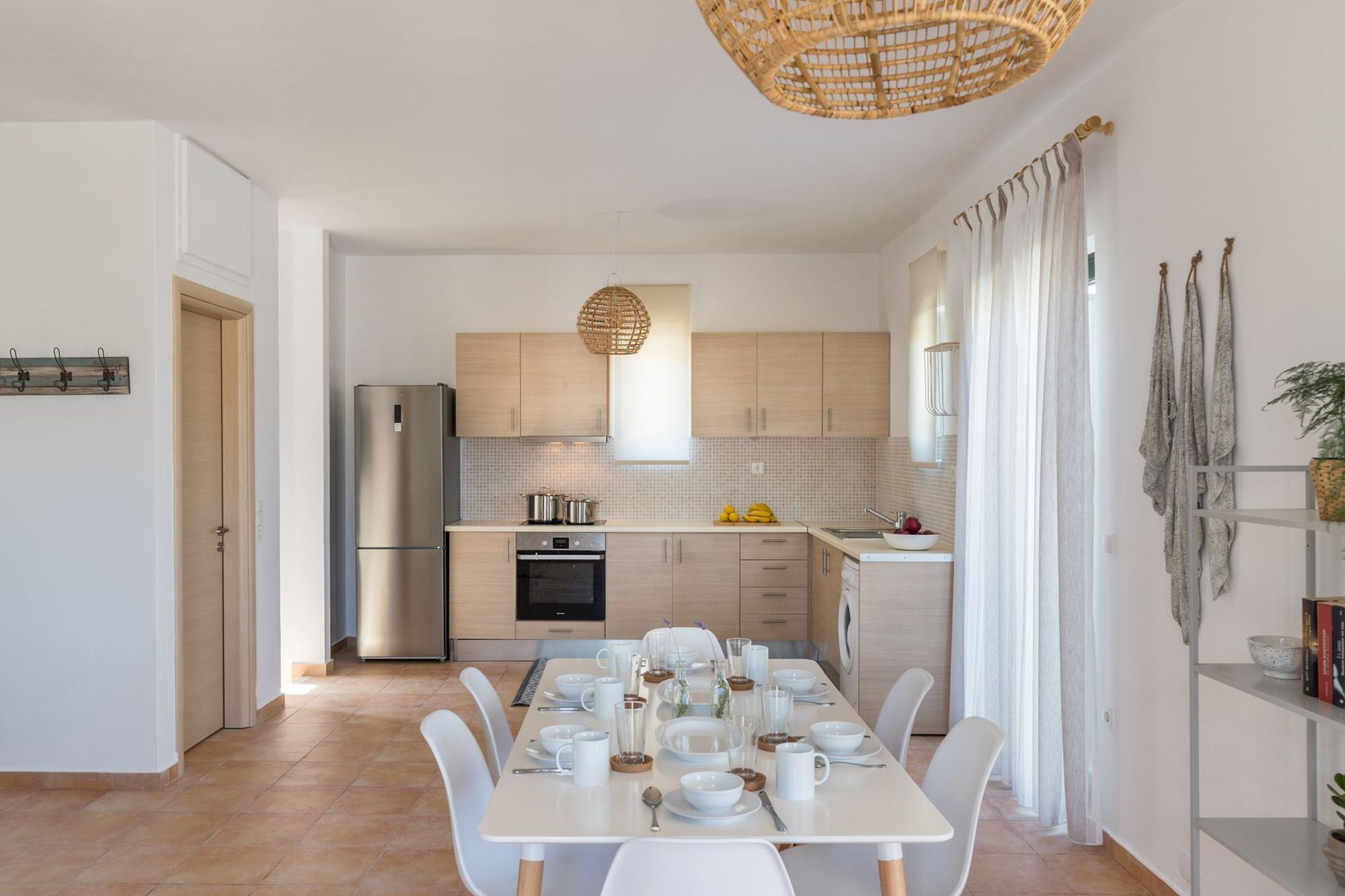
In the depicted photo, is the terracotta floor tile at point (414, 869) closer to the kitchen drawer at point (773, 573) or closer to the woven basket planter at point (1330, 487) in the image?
the woven basket planter at point (1330, 487)

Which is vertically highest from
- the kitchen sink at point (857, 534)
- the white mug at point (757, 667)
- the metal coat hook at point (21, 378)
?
the metal coat hook at point (21, 378)

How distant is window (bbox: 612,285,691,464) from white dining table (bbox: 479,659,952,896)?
14.8ft

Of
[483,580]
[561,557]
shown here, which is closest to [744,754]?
[561,557]

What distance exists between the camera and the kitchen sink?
5.95m

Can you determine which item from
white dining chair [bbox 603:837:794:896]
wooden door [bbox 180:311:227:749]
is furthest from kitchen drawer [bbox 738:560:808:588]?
white dining chair [bbox 603:837:794:896]

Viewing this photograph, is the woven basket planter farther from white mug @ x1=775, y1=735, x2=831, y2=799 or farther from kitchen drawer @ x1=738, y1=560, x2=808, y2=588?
kitchen drawer @ x1=738, y1=560, x2=808, y2=588

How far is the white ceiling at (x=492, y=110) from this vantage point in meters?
3.09

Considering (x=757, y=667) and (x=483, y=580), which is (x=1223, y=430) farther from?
(x=483, y=580)

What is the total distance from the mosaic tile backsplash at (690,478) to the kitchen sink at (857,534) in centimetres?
74

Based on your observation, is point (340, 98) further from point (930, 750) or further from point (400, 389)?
point (930, 750)

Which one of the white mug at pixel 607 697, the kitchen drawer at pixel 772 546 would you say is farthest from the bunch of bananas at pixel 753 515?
the white mug at pixel 607 697

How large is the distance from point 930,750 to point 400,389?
395 cm

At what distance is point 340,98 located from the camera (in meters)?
3.75

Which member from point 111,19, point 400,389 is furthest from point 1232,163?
point 400,389
